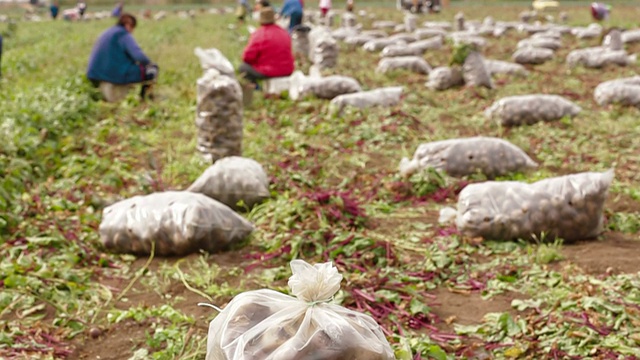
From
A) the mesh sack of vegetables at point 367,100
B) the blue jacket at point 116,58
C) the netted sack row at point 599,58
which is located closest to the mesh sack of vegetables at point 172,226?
the mesh sack of vegetables at point 367,100

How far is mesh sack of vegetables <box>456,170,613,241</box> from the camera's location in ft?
14.2

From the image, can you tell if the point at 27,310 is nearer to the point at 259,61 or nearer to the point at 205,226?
the point at 205,226

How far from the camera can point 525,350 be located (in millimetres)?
3154

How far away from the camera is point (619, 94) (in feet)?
27.4

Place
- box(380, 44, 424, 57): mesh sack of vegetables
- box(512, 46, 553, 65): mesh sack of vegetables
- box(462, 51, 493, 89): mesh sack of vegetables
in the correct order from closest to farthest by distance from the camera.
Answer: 1. box(462, 51, 493, 89): mesh sack of vegetables
2. box(512, 46, 553, 65): mesh sack of vegetables
3. box(380, 44, 424, 57): mesh sack of vegetables

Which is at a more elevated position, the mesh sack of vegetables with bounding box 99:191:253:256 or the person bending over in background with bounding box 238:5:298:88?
the person bending over in background with bounding box 238:5:298:88

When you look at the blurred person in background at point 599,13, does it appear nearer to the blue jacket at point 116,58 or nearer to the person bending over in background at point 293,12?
the person bending over in background at point 293,12

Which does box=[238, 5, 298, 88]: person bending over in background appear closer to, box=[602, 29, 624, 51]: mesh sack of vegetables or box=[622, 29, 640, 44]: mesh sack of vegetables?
box=[602, 29, 624, 51]: mesh sack of vegetables

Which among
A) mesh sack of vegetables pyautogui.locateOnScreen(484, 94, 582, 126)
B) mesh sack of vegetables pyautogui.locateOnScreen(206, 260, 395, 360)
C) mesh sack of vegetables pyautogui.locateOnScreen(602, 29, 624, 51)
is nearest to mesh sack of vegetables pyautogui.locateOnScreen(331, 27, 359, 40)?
mesh sack of vegetables pyautogui.locateOnScreen(602, 29, 624, 51)

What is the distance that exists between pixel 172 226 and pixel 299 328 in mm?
2450

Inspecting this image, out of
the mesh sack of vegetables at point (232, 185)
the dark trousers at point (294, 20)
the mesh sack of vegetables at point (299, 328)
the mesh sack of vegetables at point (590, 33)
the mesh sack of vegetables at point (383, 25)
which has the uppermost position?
the mesh sack of vegetables at point (299, 328)

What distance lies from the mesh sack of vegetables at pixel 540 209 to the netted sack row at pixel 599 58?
7.82m

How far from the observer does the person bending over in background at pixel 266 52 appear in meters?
9.28

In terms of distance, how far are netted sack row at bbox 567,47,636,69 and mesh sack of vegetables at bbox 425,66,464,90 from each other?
2.85 m
